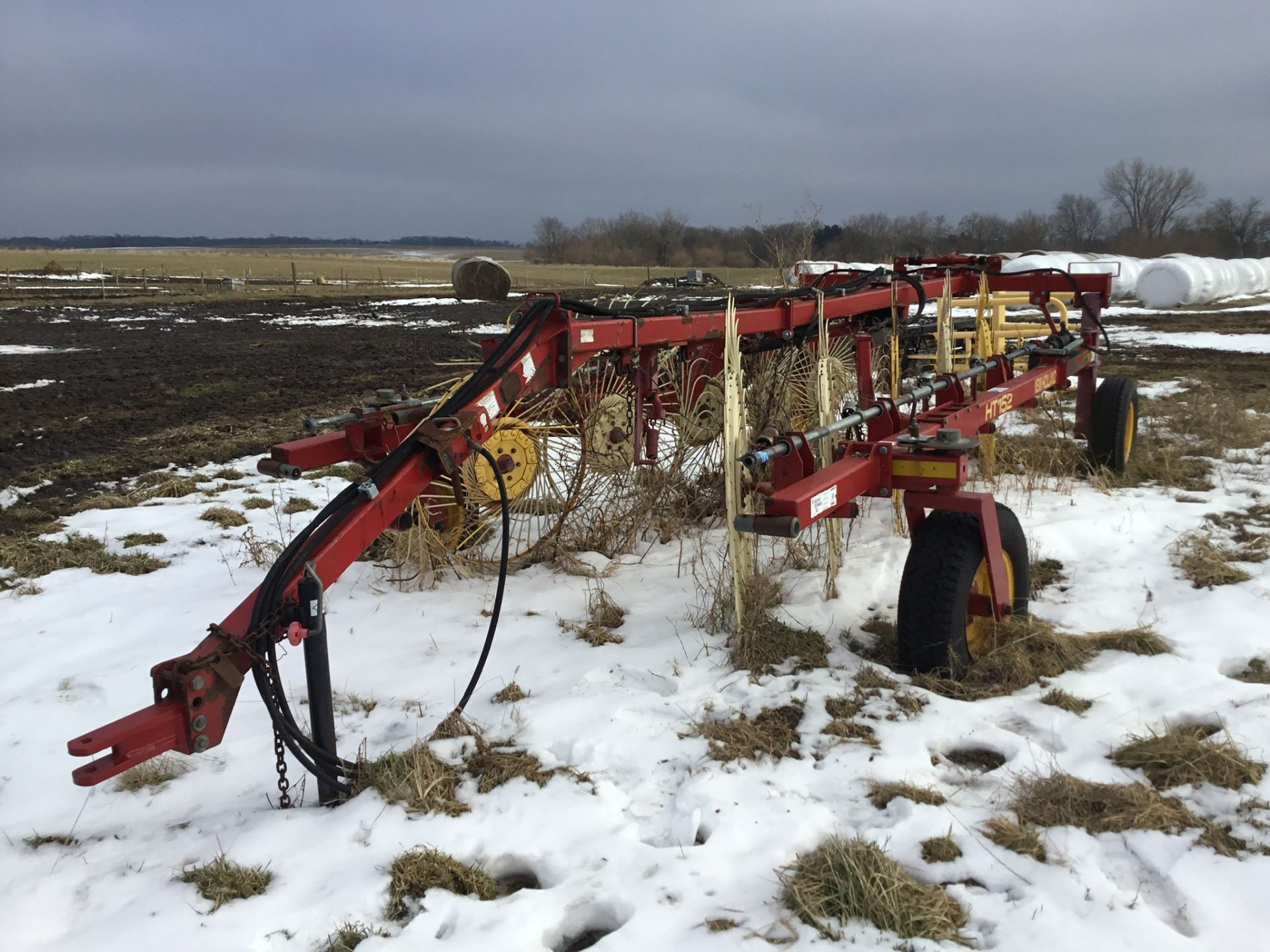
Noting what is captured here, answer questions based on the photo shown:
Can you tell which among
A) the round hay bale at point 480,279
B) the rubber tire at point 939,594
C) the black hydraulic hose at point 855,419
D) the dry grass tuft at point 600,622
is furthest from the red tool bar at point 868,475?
the round hay bale at point 480,279

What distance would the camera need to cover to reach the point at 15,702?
3.81 m

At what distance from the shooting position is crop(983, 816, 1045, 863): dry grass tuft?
2.66 meters

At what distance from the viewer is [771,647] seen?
4020mm

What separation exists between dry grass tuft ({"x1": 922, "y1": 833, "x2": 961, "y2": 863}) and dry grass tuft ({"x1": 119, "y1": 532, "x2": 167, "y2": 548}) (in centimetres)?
504

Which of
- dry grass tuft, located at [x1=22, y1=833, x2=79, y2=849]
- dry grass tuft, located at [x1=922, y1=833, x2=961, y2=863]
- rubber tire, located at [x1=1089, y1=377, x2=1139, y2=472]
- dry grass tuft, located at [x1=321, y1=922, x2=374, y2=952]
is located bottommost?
dry grass tuft, located at [x1=321, y1=922, x2=374, y2=952]

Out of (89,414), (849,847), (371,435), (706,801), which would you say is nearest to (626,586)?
(371,435)

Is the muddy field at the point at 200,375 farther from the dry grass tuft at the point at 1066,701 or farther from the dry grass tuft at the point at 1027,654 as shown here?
the dry grass tuft at the point at 1066,701

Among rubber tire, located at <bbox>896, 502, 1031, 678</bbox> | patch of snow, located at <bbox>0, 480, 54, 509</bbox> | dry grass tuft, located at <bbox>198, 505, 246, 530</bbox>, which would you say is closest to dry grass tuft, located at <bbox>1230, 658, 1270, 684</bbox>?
rubber tire, located at <bbox>896, 502, 1031, 678</bbox>

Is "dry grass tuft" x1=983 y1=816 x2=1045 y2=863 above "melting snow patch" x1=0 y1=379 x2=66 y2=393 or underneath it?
underneath

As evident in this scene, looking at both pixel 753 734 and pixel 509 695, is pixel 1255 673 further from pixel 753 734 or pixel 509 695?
pixel 509 695

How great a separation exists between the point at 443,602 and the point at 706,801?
223 centimetres

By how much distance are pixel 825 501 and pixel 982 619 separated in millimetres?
1115

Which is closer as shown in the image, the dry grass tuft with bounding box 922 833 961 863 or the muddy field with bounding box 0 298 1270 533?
the dry grass tuft with bounding box 922 833 961 863

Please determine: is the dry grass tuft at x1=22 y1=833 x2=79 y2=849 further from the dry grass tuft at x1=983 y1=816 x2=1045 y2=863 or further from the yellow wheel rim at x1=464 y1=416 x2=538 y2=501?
the dry grass tuft at x1=983 y1=816 x2=1045 y2=863
